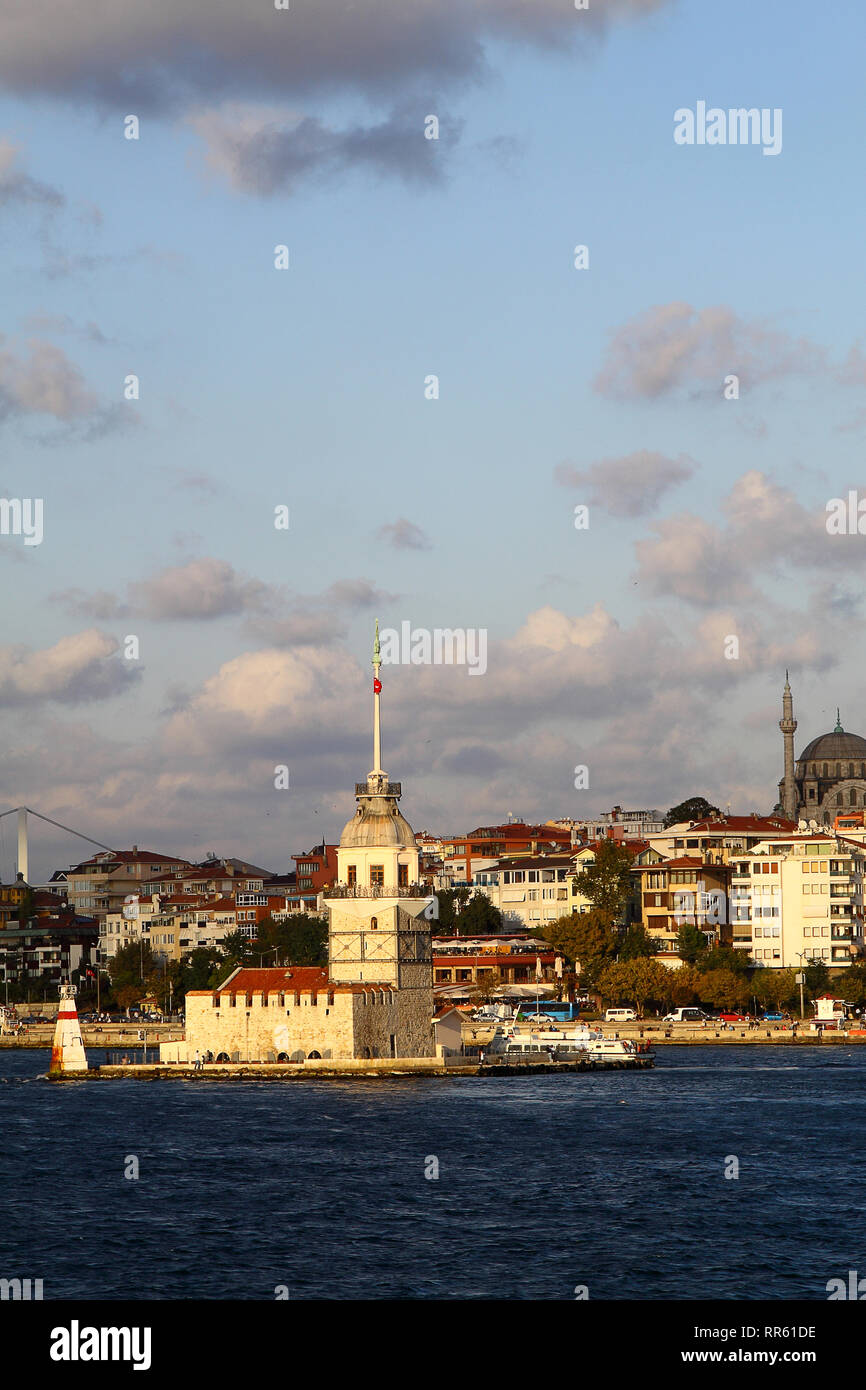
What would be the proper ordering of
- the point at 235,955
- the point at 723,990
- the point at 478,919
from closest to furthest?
1. the point at 723,990
2. the point at 235,955
3. the point at 478,919

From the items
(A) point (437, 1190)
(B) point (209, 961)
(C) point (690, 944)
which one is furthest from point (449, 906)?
(A) point (437, 1190)

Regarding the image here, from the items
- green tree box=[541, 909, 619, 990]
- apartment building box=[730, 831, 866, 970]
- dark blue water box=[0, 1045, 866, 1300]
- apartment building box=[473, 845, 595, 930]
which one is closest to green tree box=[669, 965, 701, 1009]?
green tree box=[541, 909, 619, 990]

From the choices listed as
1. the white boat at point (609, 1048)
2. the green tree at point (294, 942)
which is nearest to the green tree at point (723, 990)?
the white boat at point (609, 1048)

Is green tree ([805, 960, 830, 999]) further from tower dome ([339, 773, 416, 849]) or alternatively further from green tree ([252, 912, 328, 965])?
tower dome ([339, 773, 416, 849])

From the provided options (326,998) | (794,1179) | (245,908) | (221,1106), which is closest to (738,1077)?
(326,998)

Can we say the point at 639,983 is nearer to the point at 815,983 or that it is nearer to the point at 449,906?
the point at 815,983

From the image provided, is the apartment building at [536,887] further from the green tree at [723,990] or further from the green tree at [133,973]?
the green tree at [133,973]
